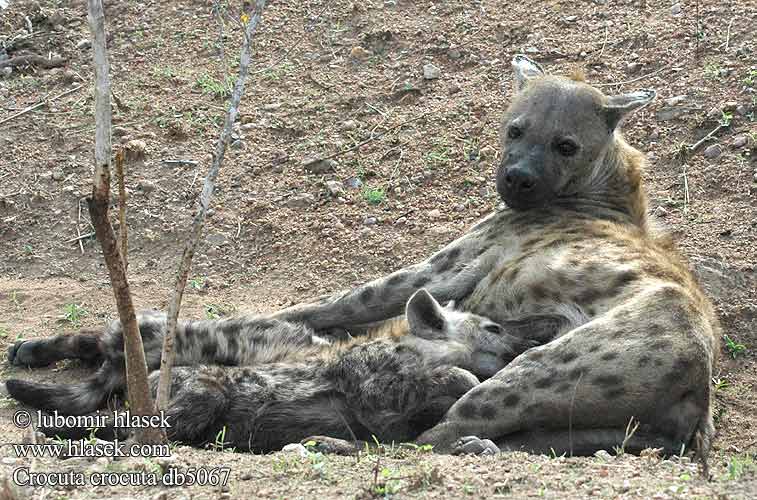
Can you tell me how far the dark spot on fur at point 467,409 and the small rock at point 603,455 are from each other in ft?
1.45

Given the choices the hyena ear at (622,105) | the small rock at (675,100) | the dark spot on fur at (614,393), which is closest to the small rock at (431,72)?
the small rock at (675,100)

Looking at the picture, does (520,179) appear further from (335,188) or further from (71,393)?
(71,393)

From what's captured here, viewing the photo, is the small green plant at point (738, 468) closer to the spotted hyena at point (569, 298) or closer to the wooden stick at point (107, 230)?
the spotted hyena at point (569, 298)

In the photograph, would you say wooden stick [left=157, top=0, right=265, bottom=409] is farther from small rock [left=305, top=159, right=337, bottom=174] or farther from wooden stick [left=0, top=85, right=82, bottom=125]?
wooden stick [left=0, top=85, right=82, bottom=125]

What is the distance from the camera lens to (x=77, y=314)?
211 inches

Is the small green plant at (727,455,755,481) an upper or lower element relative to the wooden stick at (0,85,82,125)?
lower

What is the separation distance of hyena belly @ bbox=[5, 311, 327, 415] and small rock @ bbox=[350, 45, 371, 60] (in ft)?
9.20

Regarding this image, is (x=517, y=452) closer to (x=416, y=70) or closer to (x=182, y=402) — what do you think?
(x=182, y=402)

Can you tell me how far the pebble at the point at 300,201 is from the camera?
6.26 m

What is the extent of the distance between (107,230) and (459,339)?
163 cm

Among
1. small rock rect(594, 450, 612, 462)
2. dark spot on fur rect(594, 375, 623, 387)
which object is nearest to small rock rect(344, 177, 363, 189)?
dark spot on fur rect(594, 375, 623, 387)

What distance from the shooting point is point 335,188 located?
6.29 meters

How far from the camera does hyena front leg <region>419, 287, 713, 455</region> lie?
3895mm

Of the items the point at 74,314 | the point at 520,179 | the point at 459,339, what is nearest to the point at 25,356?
the point at 74,314
